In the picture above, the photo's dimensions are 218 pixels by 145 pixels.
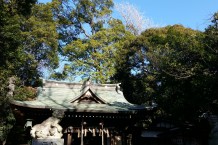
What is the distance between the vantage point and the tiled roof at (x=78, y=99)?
1414 cm

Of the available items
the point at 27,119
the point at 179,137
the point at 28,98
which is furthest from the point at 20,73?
the point at 179,137

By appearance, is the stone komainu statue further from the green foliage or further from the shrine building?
the green foliage

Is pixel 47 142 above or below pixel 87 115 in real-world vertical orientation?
below

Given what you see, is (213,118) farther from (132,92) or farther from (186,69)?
(132,92)

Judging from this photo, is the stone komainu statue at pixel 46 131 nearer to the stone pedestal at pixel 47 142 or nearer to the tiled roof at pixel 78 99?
the stone pedestal at pixel 47 142

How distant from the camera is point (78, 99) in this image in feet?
52.2

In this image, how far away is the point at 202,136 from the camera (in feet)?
62.2

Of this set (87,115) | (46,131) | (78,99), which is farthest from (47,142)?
(78,99)

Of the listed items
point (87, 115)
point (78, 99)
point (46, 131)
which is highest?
point (78, 99)

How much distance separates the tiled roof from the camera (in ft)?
46.4

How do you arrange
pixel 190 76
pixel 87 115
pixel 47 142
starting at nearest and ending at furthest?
pixel 47 142 < pixel 87 115 < pixel 190 76

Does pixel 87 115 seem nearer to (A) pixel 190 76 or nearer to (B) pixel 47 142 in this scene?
(B) pixel 47 142

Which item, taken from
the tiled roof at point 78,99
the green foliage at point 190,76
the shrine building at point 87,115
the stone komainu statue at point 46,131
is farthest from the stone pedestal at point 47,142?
the green foliage at point 190,76

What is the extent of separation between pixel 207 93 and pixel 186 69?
281 cm
